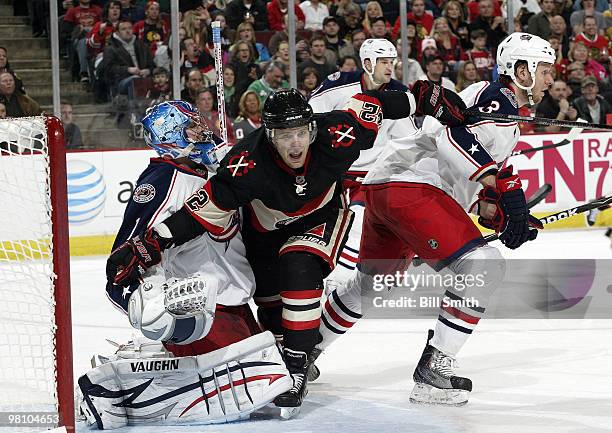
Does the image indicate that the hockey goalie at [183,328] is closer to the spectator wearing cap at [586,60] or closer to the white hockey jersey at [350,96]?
Result: the white hockey jersey at [350,96]

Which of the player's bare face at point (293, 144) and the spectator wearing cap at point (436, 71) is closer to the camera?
the player's bare face at point (293, 144)

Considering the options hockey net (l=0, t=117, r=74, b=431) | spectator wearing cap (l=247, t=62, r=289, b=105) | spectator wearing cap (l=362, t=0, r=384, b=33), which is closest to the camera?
hockey net (l=0, t=117, r=74, b=431)

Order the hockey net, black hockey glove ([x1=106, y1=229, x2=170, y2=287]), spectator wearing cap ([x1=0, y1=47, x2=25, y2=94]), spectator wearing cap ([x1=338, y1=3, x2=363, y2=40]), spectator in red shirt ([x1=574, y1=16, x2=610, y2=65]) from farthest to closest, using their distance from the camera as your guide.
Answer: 1. spectator in red shirt ([x1=574, y1=16, x2=610, y2=65])
2. spectator wearing cap ([x1=338, y1=3, x2=363, y2=40])
3. spectator wearing cap ([x1=0, y1=47, x2=25, y2=94])
4. black hockey glove ([x1=106, y1=229, x2=170, y2=287])
5. the hockey net

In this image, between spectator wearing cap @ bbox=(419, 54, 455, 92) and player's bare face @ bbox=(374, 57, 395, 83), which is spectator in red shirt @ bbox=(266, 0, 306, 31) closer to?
spectator wearing cap @ bbox=(419, 54, 455, 92)

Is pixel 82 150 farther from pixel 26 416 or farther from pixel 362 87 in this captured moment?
pixel 26 416

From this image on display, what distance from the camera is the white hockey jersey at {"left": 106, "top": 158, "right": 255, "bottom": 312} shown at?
3.20 metres

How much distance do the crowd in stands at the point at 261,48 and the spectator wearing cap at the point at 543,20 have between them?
0.04 feet

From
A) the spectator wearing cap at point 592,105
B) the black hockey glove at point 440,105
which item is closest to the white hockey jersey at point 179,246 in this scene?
the black hockey glove at point 440,105

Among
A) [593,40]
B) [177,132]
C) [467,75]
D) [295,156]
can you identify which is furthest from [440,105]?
[593,40]

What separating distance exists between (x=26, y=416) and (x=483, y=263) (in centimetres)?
138

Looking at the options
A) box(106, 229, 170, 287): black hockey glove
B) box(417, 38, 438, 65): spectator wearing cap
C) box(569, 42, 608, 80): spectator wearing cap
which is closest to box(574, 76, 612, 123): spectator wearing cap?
box(569, 42, 608, 80): spectator wearing cap

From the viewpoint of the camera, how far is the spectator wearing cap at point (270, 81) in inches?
291

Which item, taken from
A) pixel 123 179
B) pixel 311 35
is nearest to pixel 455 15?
pixel 311 35

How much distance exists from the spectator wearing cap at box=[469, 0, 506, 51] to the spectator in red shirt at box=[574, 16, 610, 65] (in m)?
0.74
